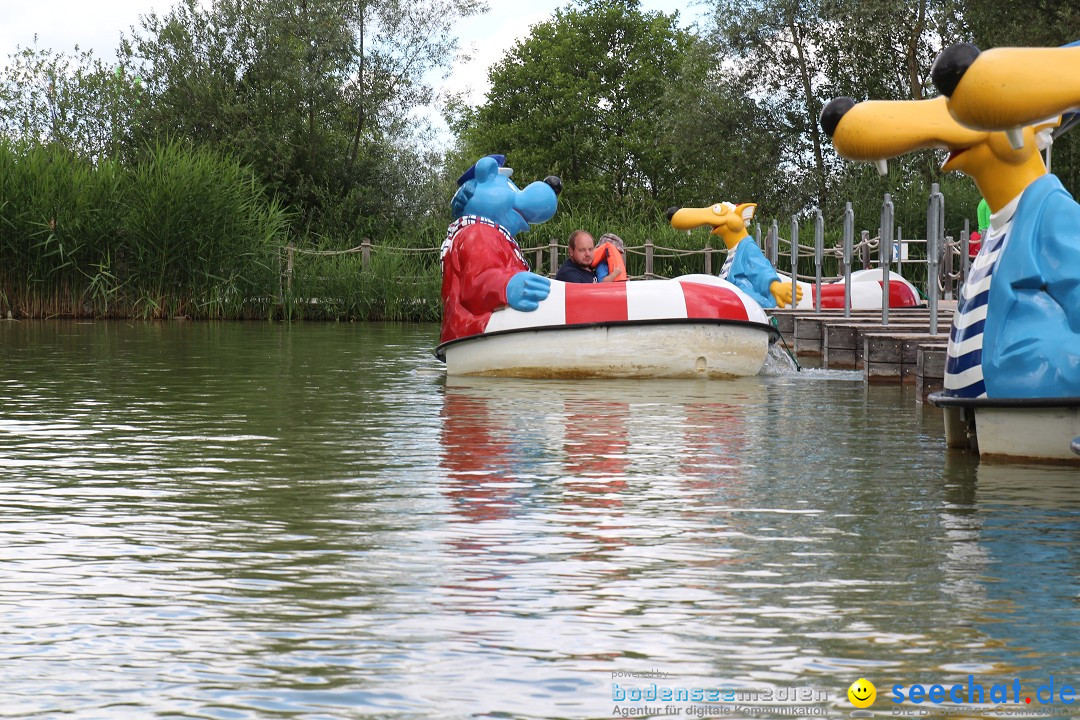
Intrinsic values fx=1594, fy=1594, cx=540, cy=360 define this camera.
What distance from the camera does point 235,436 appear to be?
830 cm

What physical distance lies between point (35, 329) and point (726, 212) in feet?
28.5

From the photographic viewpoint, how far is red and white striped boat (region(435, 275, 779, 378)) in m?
11.6

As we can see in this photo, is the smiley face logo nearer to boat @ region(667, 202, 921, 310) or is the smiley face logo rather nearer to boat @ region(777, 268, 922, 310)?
boat @ region(667, 202, 921, 310)

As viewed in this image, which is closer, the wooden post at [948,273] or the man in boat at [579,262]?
the man in boat at [579,262]

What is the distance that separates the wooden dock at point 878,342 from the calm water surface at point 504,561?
0.86 meters

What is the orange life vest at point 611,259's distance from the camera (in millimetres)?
13328

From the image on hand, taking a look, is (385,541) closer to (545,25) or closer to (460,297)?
(460,297)

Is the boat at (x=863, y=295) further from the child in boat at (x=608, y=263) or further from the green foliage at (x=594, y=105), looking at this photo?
the green foliage at (x=594, y=105)

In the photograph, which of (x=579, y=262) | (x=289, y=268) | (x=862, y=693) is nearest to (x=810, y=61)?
(x=289, y=268)

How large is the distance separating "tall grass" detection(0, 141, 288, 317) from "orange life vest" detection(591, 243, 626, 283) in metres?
10.5

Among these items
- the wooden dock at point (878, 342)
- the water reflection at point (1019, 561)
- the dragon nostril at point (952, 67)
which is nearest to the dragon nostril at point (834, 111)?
the dragon nostril at point (952, 67)

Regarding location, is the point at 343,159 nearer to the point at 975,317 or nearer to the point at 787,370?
the point at 787,370

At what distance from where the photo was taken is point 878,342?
12.0 meters

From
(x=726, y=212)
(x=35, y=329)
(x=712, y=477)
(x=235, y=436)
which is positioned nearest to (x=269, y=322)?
(x=35, y=329)
